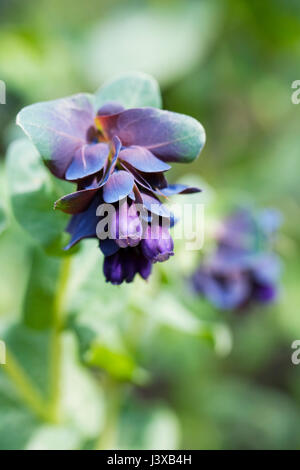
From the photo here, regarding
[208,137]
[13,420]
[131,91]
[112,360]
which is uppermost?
[208,137]

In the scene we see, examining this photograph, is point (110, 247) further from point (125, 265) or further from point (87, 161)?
point (87, 161)

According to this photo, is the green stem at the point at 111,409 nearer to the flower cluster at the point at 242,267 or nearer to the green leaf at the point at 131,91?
the flower cluster at the point at 242,267

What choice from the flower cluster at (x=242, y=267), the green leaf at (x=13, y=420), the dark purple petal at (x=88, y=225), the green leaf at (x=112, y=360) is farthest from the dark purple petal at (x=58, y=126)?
the flower cluster at (x=242, y=267)

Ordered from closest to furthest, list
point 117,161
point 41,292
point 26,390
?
point 117,161
point 41,292
point 26,390

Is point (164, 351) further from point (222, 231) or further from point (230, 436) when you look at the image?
point (222, 231)

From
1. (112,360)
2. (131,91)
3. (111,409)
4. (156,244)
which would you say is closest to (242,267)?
(112,360)

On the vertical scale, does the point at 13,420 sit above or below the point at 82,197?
below

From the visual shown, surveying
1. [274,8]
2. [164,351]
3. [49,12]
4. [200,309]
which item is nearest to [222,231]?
[200,309]
